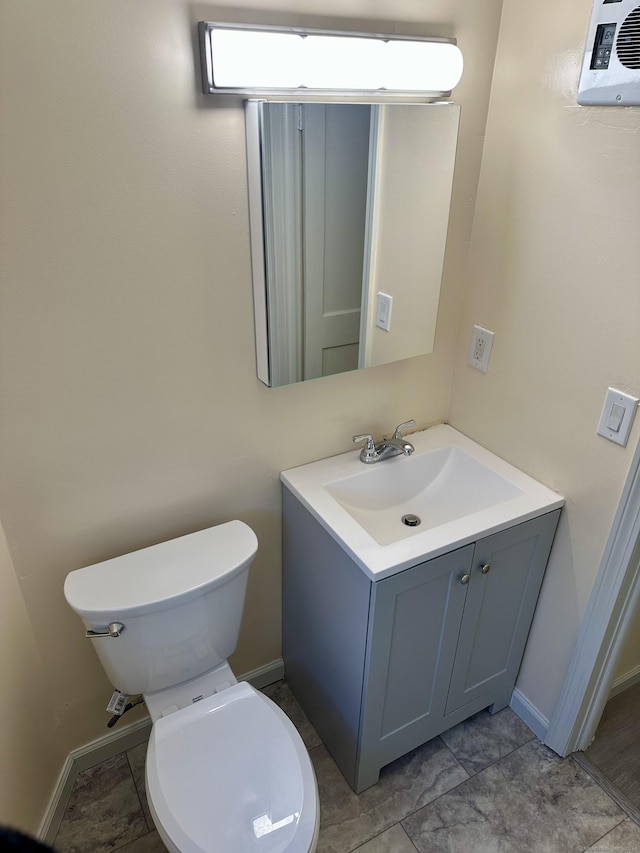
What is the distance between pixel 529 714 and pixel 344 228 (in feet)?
5.21

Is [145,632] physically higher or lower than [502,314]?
lower

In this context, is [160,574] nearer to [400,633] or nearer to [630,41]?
[400,633]

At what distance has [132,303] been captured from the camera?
4.29 feet

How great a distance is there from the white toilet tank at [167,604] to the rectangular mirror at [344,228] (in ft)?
1.56

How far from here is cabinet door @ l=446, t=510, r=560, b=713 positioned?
61.7 inches

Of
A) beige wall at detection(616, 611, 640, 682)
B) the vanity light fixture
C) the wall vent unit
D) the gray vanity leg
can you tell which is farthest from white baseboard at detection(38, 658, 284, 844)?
the wall vent unit

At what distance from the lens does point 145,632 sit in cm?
138

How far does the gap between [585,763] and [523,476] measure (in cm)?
91

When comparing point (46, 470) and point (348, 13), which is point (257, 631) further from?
point (348, 13)

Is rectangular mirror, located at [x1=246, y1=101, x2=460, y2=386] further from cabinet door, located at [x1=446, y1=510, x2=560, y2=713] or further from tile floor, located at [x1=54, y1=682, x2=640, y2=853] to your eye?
tile floor, located at [x1=54, y1=682, x2=640, y2=853]

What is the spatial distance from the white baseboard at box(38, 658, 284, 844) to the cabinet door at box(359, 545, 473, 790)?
2.27 feet

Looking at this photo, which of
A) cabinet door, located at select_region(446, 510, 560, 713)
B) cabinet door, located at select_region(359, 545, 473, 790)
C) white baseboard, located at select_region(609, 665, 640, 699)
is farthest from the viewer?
white baseboard, located at select_region(609, 665, 640, 699)

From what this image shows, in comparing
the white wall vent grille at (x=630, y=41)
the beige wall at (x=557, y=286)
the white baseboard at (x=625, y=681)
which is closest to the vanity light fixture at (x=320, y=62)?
the beige wall at (x=557, y=286)

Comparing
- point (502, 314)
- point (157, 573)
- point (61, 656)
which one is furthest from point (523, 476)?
point (61, 656)
